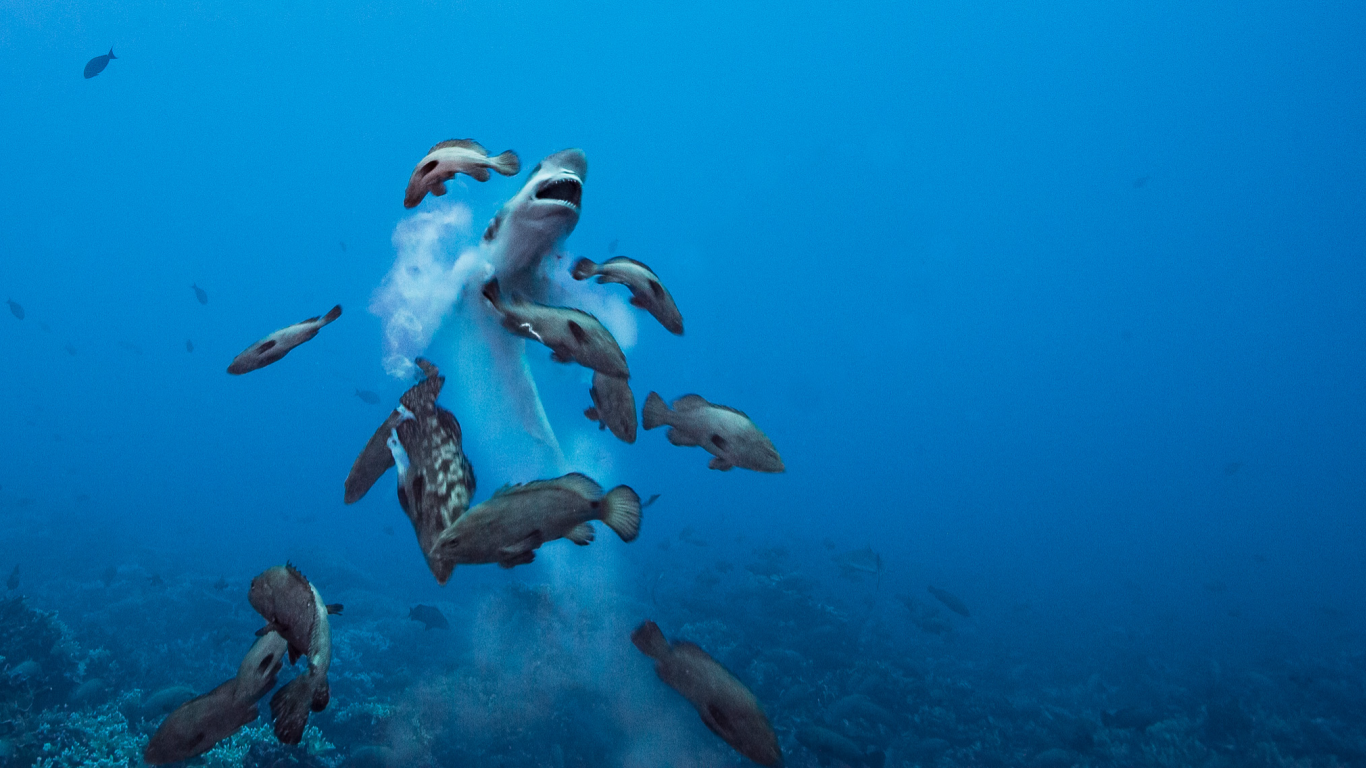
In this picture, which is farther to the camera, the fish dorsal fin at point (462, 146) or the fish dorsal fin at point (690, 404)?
the fish dorsal fin at point (690, 404)

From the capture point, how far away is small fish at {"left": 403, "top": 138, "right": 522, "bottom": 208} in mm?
2762

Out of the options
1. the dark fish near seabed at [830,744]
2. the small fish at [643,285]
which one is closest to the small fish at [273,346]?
the small fish at [643,285]

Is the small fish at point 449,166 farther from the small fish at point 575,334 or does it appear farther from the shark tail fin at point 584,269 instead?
the small fish at point 575,334

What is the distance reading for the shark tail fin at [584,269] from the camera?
286cm

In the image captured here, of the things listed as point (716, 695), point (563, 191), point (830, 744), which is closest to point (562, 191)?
point (563, 191)

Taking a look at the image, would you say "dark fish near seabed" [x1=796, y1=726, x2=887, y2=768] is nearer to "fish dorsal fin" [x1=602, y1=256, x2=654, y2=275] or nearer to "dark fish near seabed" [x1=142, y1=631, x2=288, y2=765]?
"dark fish near seabed" [x1=142, y1=631, x2=288, y2=765]

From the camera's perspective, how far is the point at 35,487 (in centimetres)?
4716

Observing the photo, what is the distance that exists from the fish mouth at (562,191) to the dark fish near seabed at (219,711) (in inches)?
81.7

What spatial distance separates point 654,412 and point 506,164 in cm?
137

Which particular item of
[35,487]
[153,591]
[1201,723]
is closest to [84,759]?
[153,591]

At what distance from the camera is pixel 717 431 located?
9.53 ft

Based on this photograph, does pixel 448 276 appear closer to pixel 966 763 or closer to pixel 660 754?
pixel 660 754

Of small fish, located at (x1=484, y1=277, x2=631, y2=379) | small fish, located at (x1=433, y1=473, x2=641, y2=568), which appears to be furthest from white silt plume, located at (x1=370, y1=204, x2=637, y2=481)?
small fish, located at (x1=433, y1=473, x2=641, y2=568)

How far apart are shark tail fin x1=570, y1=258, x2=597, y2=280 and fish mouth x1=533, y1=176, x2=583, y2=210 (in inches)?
12.3
